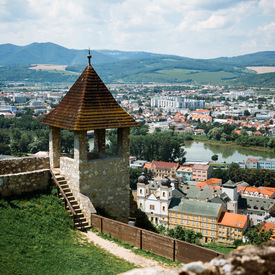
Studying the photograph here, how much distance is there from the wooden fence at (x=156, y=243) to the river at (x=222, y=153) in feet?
214

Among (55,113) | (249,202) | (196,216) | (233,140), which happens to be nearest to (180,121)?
(233,140)

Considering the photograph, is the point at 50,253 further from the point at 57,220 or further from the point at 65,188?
the point at 65,188

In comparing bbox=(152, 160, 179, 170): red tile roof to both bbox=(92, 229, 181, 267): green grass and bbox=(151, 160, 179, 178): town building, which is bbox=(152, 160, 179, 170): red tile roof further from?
bbox=(92, 229, 181, 267): green grass

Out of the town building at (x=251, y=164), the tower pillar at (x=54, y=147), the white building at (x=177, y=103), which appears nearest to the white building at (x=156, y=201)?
the town building at (x=251, y=164)

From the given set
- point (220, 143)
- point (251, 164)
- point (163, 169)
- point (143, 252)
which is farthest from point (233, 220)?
point (220, 143)

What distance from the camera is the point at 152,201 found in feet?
148

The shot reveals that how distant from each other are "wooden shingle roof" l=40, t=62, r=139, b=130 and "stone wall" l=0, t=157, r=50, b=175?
0.98 meters

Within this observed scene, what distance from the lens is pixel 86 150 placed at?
25.3 feet

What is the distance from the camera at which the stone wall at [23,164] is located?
8.52 meters

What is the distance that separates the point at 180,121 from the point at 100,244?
4661 inches

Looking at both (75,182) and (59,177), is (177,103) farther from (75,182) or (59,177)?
(75,182)

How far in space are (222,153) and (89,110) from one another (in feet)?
231

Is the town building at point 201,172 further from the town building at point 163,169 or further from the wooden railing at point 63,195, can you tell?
the wooden railing at point 63,195

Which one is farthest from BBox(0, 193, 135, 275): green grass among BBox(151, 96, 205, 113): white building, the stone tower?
BBox(151, 96, 205, 113): white building
